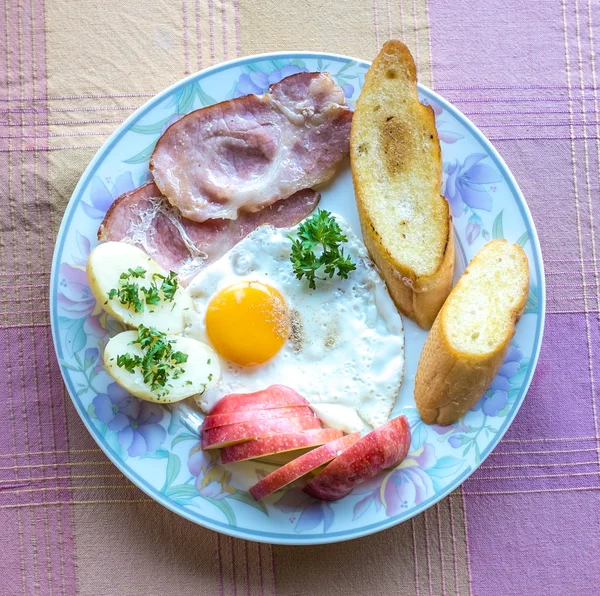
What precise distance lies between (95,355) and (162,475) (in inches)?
19.7

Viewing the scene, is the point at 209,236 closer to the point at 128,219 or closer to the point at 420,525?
the point at 128,219

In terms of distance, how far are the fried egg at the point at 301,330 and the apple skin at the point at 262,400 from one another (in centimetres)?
5

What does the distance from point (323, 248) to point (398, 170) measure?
398 mm

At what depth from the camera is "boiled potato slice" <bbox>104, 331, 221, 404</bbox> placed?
2.30 m

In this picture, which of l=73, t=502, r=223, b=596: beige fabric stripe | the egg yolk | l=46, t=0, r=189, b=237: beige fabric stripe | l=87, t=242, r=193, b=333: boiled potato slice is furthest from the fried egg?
l=46, t=0, r=189, b=237: beige fabric stripe

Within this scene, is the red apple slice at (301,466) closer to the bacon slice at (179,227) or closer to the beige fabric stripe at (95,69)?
the bacon slice at (179,227)

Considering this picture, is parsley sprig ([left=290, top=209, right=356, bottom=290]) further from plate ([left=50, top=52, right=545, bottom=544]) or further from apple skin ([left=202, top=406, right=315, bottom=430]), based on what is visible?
apple skin ([left=202, top=406, right=315, bottom=430])

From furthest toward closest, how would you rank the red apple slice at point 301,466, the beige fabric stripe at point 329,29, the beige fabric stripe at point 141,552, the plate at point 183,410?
the beige fabric stripe at point 329,29 → the beige fabric stripe at point 141,552 → the plate at point 183,410 → the red apple slice at point 301,466

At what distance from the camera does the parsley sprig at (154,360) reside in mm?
2266

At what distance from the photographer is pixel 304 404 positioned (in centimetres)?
239

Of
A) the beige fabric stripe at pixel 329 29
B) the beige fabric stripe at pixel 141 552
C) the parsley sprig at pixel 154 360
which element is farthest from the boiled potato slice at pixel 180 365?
the beige fabric stripe at pixel 329 29

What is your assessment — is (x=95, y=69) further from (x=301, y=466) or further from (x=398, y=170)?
(x=301, y=466)

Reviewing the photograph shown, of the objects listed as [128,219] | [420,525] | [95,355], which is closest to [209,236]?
[128,219]

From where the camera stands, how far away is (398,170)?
2.43m
